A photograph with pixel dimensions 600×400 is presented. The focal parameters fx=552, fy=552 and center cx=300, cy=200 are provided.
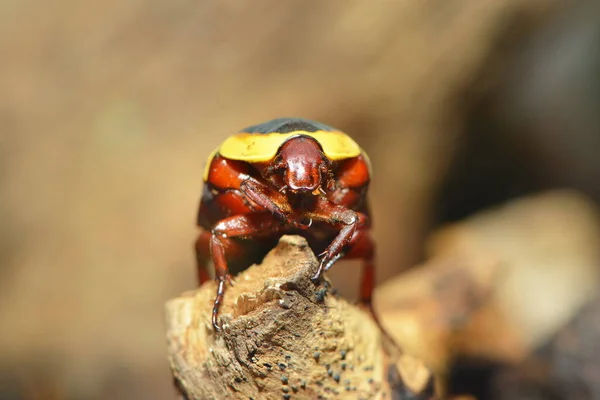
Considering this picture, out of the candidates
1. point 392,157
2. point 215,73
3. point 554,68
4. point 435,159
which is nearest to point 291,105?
point 215,73

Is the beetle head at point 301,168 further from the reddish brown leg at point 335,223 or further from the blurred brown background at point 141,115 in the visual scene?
the blurred brown background at point 141,115

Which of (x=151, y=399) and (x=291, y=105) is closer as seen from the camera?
(x=151, y=399)

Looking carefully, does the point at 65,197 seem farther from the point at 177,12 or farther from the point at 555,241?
the point at 555,241

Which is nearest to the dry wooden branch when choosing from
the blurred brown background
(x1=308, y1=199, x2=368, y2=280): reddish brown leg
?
(x1=308, y1=199, x2=368, y2=280): reddish brown leg

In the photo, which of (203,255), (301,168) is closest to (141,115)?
(203,255)

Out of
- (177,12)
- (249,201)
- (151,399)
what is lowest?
(151,399)

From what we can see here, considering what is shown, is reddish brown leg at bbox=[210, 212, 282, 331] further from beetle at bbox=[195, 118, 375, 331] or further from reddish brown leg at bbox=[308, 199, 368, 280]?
reddish brown leg at bbox=[308, 199, 368, 280]
